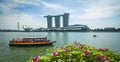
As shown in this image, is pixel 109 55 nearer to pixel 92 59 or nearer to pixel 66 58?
pixel 92 59

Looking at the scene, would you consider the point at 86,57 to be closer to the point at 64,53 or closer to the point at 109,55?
the point at 64,53

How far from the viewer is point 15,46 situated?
153 feet

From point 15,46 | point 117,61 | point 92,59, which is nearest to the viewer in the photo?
point 92,59

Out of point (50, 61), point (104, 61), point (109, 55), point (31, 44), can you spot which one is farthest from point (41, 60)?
point (31, 44)

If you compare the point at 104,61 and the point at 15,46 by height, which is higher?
the point at 104,61

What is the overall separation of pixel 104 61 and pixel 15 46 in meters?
43.2

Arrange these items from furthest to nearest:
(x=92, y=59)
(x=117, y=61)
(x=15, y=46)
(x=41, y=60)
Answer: (x=15, y=46)
(x=117, y=61)
(x=92, y=59)
(x=41, y=60)

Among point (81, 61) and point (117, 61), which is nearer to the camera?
point (81, 61)

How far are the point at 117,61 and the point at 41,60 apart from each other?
2.92 meters

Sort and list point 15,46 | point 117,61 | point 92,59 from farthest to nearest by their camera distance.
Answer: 1. point 15,46
2. point 117,61
3. point 92,59

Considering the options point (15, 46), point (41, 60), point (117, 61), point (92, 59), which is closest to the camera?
point (41, 60)

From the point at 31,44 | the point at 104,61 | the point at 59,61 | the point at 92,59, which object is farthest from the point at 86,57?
the point at 31,44

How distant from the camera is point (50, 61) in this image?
5.47 metres

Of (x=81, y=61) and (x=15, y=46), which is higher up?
(x=81, y=61)
